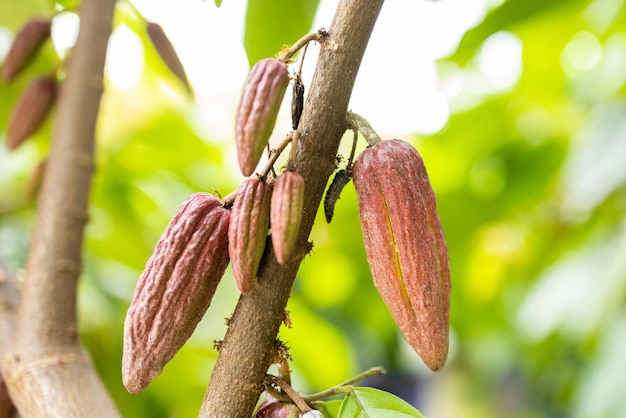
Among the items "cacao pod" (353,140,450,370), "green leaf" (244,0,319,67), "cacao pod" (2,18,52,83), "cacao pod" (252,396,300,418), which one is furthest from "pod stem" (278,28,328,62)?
"cacao pod" (2,18,52,83)

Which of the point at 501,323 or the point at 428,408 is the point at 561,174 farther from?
the point at 428,408

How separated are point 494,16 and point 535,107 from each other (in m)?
1.15

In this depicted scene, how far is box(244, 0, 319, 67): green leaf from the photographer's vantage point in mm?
1073

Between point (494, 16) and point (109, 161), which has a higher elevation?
point (494, 16)

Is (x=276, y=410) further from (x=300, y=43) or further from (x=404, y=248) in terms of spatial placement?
(x=300, y=43)

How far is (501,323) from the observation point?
2.60 meters

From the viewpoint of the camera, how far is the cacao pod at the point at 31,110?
1079 mm

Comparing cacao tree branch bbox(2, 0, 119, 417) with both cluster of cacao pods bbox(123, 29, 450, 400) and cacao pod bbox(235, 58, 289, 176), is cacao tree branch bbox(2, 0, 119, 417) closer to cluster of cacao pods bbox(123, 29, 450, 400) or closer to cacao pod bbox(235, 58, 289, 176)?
cluster of cacao pods bbox(123, 29, 450, 400)

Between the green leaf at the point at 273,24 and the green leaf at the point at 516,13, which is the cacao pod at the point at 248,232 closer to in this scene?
the green leaf at the point at 273,24

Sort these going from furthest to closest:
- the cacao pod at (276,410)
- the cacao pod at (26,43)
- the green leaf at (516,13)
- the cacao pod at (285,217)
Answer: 1. the green leaf at (516,13)
2. the cacao pod at (26,43)
3. the cacao pod at (276,410)
4. the cacao pod at (285,217)

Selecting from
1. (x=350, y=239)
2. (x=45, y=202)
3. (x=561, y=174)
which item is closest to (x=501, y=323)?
(x=561, y=174)

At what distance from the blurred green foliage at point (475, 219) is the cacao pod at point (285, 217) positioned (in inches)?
36.7

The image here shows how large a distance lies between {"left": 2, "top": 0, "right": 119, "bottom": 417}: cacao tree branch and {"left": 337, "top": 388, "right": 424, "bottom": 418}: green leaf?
309 mm

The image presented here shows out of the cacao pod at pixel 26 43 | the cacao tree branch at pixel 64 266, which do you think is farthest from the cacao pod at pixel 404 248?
the cacao pod at pixel 26 43
